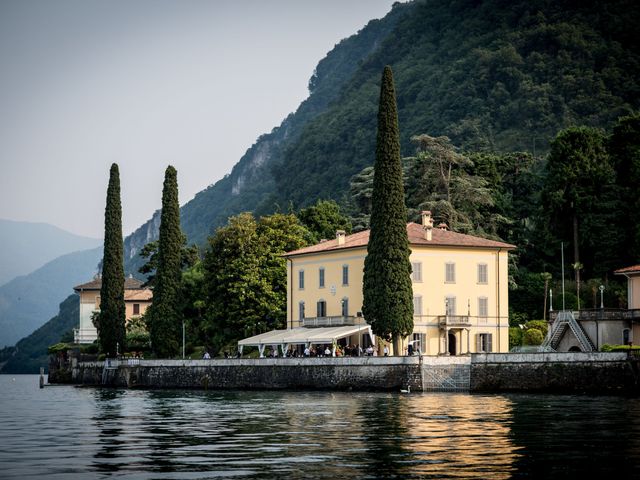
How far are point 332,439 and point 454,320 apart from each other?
41.0m

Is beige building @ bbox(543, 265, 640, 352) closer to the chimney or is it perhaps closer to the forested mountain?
the forested mountain

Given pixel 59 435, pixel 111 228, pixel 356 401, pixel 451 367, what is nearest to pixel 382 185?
pixel 451 367

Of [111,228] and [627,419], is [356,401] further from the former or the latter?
[111,228]

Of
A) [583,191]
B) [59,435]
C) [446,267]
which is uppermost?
[583,191]

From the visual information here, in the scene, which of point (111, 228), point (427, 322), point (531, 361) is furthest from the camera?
point (111, 228)

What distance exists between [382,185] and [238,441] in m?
33.1

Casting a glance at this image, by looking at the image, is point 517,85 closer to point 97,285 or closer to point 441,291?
point 97,285

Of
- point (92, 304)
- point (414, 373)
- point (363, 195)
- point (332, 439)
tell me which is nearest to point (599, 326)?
point (414, 373)

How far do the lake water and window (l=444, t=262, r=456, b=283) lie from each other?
22279 millimetres

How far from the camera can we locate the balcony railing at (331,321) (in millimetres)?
72300

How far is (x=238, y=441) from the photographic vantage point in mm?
31047

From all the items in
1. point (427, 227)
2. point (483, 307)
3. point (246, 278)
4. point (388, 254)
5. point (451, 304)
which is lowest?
point (483, 307)

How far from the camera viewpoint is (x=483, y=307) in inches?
2886

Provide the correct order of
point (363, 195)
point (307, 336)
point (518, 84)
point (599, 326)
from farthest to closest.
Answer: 1. point (518, 84)
2. point (363, 195)
3. point (307, 336)
4. point (599, 326)
